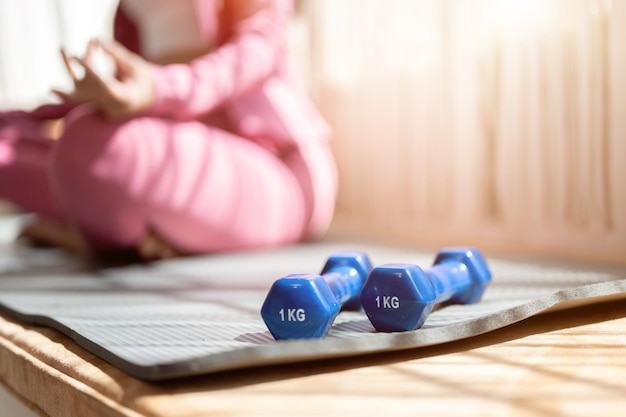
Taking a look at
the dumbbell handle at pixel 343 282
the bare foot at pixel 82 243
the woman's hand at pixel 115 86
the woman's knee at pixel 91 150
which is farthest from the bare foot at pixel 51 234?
the dumbbell handle at pixel 343 282

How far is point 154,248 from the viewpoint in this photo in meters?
1.24

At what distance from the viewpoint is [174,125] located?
1.21 meters

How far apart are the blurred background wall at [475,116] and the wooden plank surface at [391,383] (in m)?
0.53

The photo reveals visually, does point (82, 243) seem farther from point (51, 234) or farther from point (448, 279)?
point (448, 279)

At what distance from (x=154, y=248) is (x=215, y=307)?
49cm

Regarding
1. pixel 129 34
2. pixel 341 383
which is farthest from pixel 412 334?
pixel 129 34

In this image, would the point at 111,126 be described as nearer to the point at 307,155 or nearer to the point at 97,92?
the point at 97,92

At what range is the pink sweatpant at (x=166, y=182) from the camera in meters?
1.13

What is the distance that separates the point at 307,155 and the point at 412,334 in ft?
3.07

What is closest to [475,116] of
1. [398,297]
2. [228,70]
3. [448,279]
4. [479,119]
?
[479,119]

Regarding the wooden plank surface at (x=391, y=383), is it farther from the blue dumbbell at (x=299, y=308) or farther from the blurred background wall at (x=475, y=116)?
the blurred background wall at (x=475, y=116)

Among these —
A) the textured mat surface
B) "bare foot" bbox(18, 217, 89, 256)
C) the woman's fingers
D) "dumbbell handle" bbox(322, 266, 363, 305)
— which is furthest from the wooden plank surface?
"bare foot" bbox(18, 217, 89, 256)

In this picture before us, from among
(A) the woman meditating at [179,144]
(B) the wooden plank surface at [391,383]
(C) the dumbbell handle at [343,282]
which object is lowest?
(B) the wooden plank surface at [391,383]

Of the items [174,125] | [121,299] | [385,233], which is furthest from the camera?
[385,233]
